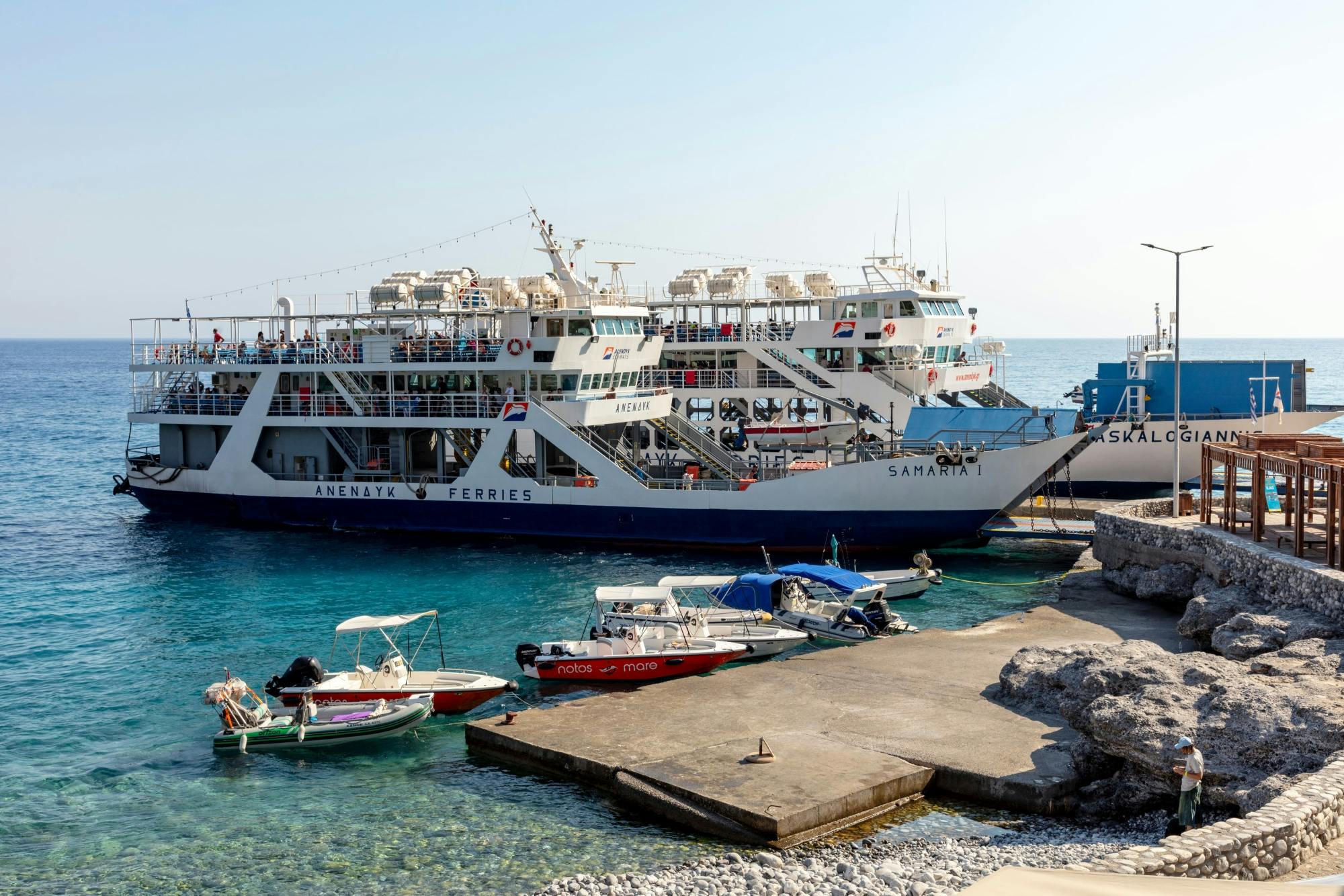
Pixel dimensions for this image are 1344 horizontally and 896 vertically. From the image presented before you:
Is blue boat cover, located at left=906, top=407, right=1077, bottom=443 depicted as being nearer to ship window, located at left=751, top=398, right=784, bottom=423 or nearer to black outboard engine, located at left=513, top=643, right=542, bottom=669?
ship window, located at left=751, top=398, right=784, bottom=423

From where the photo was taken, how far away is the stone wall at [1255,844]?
1089 centimetres

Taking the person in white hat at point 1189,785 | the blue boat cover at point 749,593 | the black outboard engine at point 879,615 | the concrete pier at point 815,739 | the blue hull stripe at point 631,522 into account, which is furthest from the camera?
the blue hull stripe at point 631,522

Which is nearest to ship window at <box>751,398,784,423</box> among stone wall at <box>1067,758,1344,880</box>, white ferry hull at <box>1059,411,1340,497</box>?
white ferry hull at <box>1059,411,1340,497</box>

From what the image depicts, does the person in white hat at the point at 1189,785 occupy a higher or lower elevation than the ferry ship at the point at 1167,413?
lower

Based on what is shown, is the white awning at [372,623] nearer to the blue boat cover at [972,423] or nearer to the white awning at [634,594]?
the white awning at [634,594]

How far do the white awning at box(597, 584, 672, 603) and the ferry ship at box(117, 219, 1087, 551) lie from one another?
999cm

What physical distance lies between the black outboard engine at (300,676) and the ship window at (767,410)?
1000 inches

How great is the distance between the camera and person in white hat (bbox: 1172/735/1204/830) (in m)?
13.6

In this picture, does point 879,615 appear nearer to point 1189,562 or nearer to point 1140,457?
point 1189,562

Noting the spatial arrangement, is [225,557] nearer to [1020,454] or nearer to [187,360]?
[187,360]

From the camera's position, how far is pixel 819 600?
26125mm

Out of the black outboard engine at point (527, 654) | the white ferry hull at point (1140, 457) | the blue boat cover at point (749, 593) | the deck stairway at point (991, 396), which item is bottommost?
the black outboard engine at point (527, 654)

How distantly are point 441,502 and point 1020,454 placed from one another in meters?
15.9

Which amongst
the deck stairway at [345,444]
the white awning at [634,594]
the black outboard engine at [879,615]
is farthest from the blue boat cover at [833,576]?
the deck stairway at [345,444]
